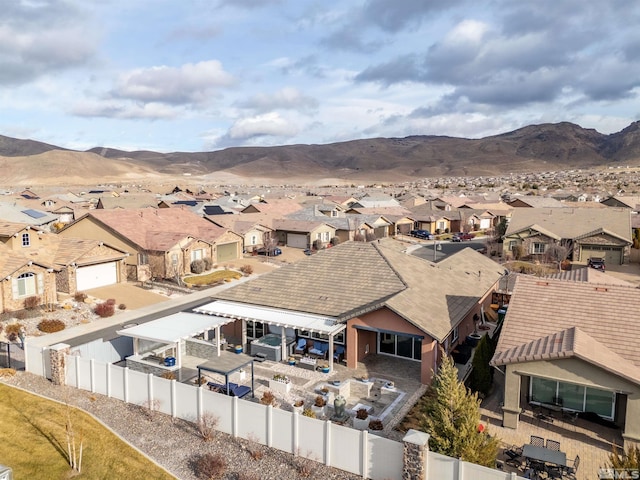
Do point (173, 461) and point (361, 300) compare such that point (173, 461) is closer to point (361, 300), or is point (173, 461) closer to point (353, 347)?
point (353, 347)

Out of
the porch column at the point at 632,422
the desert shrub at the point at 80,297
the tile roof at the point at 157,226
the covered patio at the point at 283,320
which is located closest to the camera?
the porch column at the point at 632,422

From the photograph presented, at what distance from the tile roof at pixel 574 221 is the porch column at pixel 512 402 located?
135 feet

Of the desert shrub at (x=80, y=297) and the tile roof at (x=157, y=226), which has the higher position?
the tile roof at (x=157, y=226)

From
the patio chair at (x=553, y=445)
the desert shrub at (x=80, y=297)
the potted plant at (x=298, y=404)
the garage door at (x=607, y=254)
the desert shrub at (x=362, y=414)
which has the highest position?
the garage door at (x=607, y=254)

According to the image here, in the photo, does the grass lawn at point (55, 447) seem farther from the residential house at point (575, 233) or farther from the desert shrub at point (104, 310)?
the residential house at point (575, 233)

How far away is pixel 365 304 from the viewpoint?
26.1 meters

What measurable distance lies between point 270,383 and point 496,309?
20.1m

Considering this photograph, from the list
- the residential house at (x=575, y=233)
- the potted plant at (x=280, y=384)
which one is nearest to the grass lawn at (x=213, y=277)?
the potted plant at (x=280, y=384)

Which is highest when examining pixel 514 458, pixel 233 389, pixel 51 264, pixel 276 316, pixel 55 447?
pixel 51 264

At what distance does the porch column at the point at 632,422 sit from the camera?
56.3 ft

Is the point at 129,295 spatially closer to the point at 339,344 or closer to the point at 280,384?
the point at 339,344

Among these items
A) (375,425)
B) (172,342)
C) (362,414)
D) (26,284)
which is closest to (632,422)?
(375,425)

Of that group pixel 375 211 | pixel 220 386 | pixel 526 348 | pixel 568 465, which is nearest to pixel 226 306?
pixel 220 386

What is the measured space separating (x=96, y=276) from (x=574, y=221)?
51065 mm
